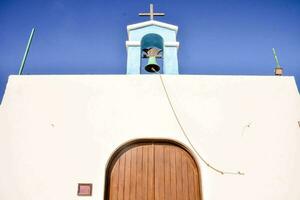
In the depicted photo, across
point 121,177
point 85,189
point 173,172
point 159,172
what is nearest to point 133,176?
point 121,177

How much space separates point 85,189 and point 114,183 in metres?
0.56

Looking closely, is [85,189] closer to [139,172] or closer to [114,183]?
[114,183]

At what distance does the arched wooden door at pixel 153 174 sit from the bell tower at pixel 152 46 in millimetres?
2000

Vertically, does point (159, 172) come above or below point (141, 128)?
below

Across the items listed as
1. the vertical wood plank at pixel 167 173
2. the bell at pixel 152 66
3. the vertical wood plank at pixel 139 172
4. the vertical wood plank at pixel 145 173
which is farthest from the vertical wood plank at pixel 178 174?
the bell at pixel 152 66

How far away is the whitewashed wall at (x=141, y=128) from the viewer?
4551mm

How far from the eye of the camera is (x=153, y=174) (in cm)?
488

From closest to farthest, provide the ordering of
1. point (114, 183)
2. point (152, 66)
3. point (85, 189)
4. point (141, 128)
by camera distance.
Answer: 1. point (85, 189)
2. point (114, 183)
3. point (141, 128)
4. point (152, 66)

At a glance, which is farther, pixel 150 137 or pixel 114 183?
pixel 150 137

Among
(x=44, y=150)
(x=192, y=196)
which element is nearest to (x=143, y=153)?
(x=192, y=196)

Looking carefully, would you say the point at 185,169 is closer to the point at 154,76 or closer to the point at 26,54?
the point at 154,76

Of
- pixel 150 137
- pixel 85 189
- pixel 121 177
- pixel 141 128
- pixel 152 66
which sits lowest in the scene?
pixel 85 189

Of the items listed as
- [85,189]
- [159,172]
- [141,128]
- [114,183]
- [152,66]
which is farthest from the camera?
[152,66]

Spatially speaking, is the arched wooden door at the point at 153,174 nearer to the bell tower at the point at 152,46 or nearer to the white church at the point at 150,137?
the white church at the point at 150,137
